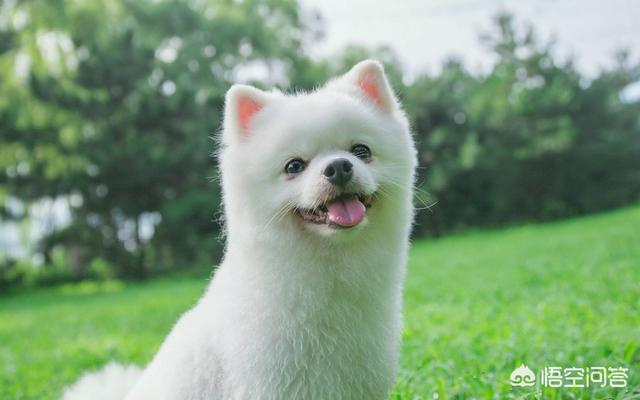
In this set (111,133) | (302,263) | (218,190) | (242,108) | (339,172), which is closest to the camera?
(339,172)

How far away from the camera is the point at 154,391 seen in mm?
2398

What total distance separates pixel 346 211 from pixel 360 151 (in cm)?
29

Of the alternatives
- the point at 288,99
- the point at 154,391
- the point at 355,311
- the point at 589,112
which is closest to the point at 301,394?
the point at 355,311

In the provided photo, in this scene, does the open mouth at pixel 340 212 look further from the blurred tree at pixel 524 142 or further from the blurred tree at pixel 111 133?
the blurred tree at pixel 524 142

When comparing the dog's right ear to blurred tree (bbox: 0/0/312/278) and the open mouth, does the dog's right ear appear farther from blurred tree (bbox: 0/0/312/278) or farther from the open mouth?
blurred tree (bbox: 0/0/312/278)

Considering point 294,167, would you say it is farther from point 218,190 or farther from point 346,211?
point 218,190

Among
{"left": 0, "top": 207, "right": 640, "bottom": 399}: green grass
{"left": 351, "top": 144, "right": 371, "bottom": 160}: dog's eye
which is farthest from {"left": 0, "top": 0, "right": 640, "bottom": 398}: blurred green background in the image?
{"left": 351, "top": 144, "right": 371, "bottom": 160}: dog's eye

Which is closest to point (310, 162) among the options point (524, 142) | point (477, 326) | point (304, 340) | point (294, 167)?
point (294, 167)

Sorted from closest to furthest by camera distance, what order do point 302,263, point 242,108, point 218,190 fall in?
point 302,263
point 242,108
point 218,190

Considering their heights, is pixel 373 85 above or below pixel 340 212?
above

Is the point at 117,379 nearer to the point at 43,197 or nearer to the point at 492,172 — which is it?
the point at 43,197

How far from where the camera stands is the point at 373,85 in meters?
2.61

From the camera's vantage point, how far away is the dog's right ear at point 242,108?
2441mm

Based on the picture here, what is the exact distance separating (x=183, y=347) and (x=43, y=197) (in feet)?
57.7
